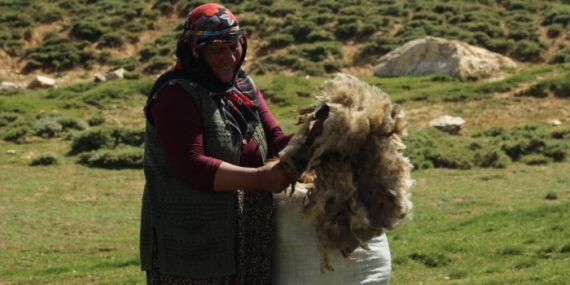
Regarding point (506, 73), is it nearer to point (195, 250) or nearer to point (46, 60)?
point (46, 60)

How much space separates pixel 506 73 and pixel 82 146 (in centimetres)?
1339

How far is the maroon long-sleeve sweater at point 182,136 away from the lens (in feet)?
9.82

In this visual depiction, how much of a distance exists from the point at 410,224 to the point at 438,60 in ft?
51.0

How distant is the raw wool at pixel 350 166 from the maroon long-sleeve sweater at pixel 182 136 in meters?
0.30

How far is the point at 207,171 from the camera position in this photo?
299 cm

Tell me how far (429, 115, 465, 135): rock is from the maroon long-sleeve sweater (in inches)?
625

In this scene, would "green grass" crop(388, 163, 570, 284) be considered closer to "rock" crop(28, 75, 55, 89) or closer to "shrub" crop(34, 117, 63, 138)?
"shrub" crop(34, 117, 63, 138)

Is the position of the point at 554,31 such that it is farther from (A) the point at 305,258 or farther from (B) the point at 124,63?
(A) the point at 305,258

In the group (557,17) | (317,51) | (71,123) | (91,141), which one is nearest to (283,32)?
(317,51)

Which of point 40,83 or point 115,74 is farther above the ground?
point 115,74

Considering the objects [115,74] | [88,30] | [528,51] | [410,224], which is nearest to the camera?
[410,224]

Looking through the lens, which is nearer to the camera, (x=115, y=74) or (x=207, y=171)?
(x=207, y=171)

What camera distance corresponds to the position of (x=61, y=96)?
78.7 feet

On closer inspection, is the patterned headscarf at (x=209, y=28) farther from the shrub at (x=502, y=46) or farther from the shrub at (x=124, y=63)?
the shrub at (x=124, y=63)
